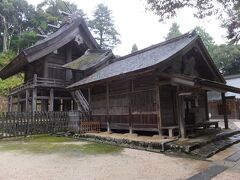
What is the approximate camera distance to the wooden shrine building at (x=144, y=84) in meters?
9.35

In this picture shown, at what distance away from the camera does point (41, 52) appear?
17781 millimetres

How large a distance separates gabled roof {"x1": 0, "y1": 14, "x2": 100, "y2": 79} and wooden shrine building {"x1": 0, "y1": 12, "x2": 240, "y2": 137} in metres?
0.08

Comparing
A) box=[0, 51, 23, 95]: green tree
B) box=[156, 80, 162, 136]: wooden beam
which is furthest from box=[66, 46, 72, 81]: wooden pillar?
box=[156, 80, 162, 136]: wooden beam

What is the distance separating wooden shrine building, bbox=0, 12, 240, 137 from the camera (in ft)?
30.7

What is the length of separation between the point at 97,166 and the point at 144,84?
18.4ft

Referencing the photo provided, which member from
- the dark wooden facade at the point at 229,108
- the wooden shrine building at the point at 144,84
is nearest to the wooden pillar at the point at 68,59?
the wooden shrine building at the point at 144,84

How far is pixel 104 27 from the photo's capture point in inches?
1791

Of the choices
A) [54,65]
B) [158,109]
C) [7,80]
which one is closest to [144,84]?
[158,109]

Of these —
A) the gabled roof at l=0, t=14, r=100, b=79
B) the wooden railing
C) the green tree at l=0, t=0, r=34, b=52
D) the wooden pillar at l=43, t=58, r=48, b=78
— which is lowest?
the wooden railing

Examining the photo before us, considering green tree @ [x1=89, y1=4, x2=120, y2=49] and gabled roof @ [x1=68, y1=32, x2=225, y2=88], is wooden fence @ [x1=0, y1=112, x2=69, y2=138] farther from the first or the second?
green tree @ [x1=89, y1=4, x2=120, y2=49]

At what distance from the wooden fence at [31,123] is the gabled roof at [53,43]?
592 cm

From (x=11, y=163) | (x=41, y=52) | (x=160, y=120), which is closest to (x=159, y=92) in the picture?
(x=160, y=120)

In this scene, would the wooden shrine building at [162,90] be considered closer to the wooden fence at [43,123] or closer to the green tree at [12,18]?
the wooden fence at [43,123]

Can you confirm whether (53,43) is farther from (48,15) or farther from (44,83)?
(48,15)
